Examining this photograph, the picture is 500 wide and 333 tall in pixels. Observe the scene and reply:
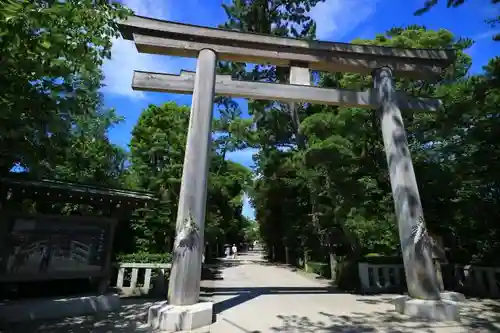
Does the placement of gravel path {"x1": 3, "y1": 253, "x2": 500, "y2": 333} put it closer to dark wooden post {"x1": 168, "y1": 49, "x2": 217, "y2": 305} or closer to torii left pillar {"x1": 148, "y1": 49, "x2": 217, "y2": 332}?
torii left pillar {"x1": 148, "y1": 49, "x2": 217, "y2": 332}

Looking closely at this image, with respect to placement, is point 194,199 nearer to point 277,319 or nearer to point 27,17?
point 277,319

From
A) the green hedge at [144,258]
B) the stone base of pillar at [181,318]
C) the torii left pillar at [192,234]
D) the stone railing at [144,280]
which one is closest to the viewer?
the stone base of pillar at [181,318]

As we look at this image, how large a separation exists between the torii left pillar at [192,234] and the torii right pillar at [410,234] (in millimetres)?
4021

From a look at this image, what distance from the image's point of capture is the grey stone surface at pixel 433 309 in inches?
210

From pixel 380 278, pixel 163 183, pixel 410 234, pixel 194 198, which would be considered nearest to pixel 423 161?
pixel 380 278

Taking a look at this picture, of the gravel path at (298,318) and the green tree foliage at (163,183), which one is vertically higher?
the green tree foliage at (163,183)

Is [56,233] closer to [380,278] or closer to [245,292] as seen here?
[245,292]

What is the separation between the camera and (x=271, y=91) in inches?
275

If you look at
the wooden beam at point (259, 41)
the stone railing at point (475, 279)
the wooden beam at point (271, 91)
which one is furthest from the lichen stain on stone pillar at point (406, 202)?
the stone railing at point (475, 279)

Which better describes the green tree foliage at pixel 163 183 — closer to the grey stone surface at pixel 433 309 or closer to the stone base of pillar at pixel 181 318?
the stone base of pillar at pixel 181 318

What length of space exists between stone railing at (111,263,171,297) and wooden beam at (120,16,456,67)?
5982 millimetres

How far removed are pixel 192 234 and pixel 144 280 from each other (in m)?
4.06

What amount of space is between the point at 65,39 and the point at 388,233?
9127 mm

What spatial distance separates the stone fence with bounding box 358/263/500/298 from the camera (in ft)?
25.5
